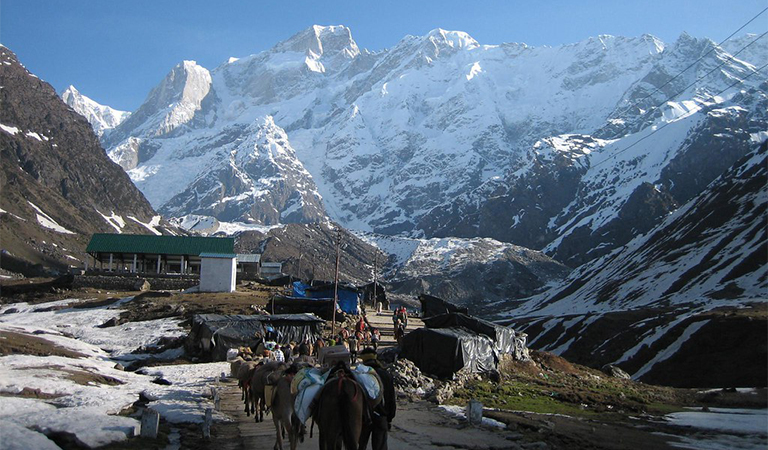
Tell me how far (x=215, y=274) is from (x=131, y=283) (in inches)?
441

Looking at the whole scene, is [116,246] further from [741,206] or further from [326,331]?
[741,206]

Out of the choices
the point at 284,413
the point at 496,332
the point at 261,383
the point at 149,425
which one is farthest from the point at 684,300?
the point at 149,425

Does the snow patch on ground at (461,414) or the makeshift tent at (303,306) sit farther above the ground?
the makeshift tent at (303,306)

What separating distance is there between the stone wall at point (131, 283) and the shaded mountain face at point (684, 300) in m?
47.8

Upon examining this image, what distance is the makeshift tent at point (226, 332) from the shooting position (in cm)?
4247

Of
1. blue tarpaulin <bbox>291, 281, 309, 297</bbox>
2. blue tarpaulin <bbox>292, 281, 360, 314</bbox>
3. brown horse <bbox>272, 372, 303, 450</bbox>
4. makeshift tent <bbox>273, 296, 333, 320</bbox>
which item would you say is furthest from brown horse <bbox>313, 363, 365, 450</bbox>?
blue tarpaulin <bbox>291, 281, 309, 297</bbox>

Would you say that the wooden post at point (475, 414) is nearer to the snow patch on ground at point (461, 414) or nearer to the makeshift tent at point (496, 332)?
the snow patch on ground at point (461, 414)

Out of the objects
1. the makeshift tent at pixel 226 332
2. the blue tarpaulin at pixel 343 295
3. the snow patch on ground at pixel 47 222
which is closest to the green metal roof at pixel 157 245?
the blue tarpaulin at pixel 343 295

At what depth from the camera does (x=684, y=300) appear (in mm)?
103688

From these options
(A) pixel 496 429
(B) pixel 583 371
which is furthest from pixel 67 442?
(B) pixel 583 371

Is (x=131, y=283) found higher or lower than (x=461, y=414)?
higher

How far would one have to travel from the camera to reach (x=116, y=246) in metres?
96.8

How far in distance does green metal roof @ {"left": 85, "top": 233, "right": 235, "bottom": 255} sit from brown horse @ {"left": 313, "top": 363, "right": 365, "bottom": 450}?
8433 cm

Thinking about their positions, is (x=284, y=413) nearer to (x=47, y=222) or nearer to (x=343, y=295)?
(x=343, y=295)
